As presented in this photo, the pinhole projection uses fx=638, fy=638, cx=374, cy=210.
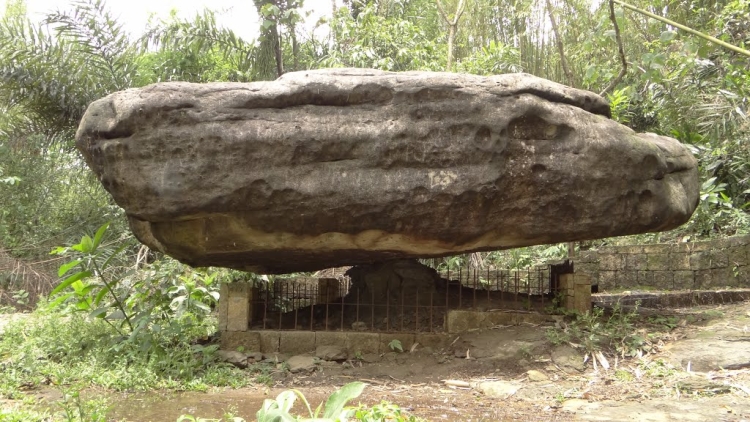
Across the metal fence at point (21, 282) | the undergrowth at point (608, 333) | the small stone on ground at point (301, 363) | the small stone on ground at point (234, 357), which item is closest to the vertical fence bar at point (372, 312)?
the small stone on ground at point (301, 363)

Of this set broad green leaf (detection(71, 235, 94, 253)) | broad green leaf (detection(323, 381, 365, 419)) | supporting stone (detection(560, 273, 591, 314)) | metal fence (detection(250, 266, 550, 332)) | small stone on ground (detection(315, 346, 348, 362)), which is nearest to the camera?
broad green leaf (detection(323, 381, 365, 419))

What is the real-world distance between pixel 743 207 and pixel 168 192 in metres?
9.29

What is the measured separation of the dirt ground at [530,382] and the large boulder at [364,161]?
1140 millimetres

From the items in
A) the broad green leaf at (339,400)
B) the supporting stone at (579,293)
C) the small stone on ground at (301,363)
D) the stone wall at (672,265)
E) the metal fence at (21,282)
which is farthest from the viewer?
the metal fence at (21,282)

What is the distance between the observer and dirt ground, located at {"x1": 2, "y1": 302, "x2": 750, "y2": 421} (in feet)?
14.9

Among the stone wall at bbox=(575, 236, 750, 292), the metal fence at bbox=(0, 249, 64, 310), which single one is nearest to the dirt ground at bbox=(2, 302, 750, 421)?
the stone wall at bbox=(575, 236, 750, 292)

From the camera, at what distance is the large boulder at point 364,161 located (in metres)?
5.23

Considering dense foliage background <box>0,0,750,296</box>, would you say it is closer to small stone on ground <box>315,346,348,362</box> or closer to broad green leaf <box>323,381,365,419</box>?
small stone on ground <box>315,346,348,362</box>

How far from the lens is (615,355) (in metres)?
5.83

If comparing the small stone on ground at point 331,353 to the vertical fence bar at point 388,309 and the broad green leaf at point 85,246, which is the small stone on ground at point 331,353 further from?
the broad green leaf at point 85,246

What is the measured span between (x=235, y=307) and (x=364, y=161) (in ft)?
7.49

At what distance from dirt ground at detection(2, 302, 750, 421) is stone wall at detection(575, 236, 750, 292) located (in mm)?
2726

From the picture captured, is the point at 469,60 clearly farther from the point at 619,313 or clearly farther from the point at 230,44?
the point at 619,313

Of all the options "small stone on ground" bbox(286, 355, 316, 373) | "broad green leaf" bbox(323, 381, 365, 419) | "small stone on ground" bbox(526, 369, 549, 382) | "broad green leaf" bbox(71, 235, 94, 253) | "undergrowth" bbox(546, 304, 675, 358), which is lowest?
"small stone on ground" bbox(286, 355, 316, 373)
